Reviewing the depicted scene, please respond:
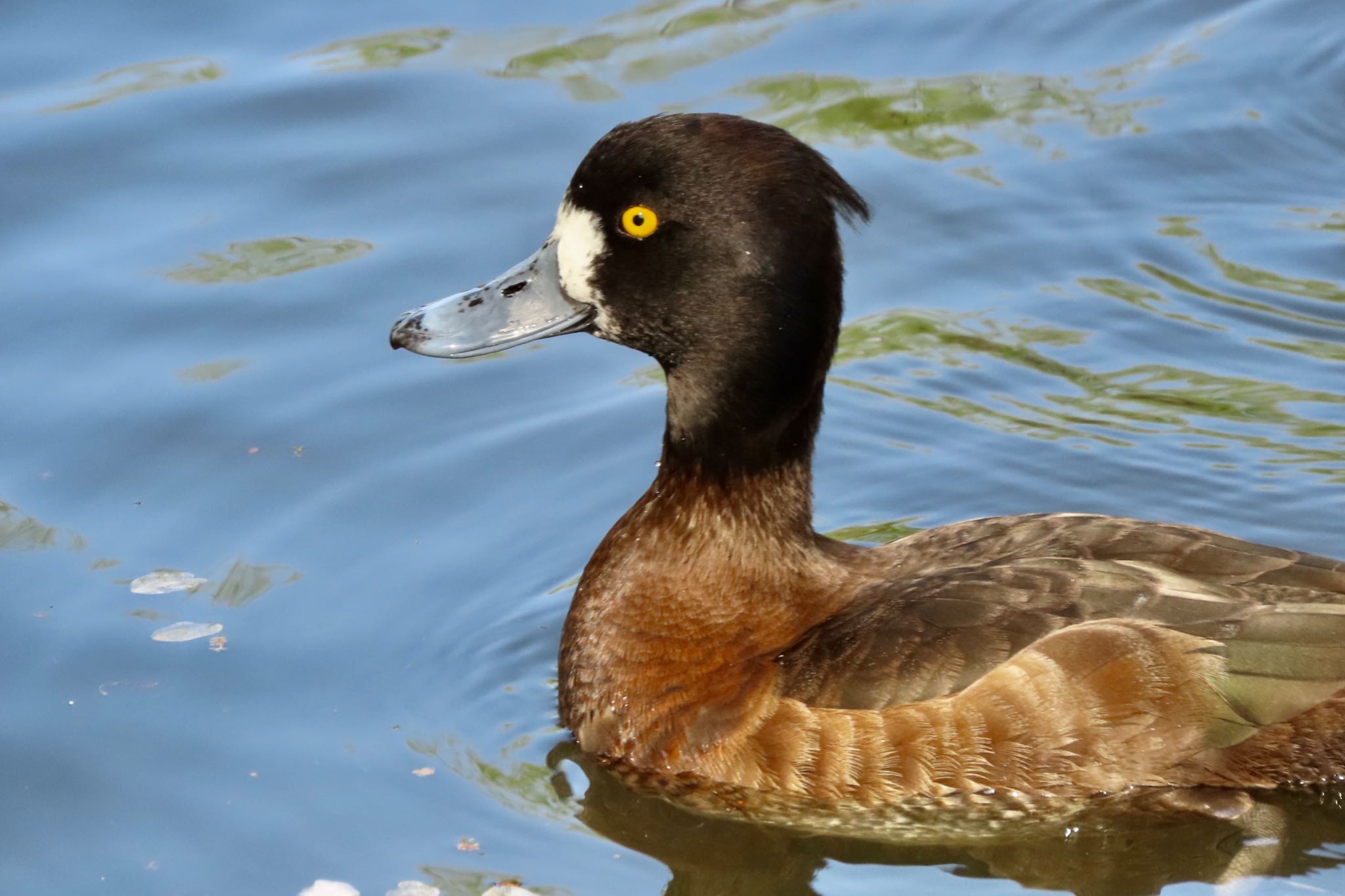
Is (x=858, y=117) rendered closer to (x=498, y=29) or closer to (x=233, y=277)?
(x=498, y=29)

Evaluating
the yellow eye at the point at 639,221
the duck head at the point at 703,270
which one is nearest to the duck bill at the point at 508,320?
the duck head at the point at 703,270

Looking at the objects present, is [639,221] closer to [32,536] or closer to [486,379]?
[486,379]

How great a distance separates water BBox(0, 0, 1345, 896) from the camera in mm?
5633

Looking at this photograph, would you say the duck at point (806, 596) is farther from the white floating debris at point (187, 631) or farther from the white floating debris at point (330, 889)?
the white floating debris at point (187, 631)

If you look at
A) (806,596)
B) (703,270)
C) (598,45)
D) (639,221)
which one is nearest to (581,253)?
(639,221)

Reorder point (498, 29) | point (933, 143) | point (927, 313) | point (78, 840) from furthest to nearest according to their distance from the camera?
point (498, 29) → point (933, 143) → point (927, 313) → point (78, 840)

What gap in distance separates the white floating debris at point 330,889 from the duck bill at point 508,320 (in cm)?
159

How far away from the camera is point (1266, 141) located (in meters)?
9.63

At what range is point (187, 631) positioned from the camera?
649 centimetres

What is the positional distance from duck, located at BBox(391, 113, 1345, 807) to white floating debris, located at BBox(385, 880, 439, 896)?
724 millimetres

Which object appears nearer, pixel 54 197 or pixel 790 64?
pixel 54 197

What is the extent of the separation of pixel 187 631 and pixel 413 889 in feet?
5.26

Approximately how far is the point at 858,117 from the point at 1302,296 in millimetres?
2455

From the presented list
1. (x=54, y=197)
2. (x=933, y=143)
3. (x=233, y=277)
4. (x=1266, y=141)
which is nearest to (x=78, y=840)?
(x=233, y=277)
